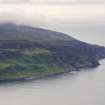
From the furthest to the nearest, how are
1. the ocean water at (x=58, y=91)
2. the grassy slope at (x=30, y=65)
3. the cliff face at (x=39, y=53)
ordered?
the cliff face at (x=39, y=53) < the grassy slope at (x=30, y=65) < the ocean water at (x=58, y=91)

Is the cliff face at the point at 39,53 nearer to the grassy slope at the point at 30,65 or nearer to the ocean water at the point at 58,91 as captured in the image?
the grassy slope at the point at 30,65

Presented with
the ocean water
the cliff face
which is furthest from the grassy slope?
the ocean water

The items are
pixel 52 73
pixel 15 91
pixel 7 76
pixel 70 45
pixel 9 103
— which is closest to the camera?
pixel 9 103

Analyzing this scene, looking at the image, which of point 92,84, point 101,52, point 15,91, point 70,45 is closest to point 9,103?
point 15,91

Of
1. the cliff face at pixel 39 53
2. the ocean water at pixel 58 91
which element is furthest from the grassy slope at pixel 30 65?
the ocean water at pixel 58 91

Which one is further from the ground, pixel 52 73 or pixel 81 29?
pixel 81 29

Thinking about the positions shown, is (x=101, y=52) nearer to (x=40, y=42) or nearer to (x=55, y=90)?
(x=40, y=42)

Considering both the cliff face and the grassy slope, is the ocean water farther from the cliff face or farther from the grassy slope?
the cliff face

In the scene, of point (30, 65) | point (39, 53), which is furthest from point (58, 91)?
point (39, 53)
